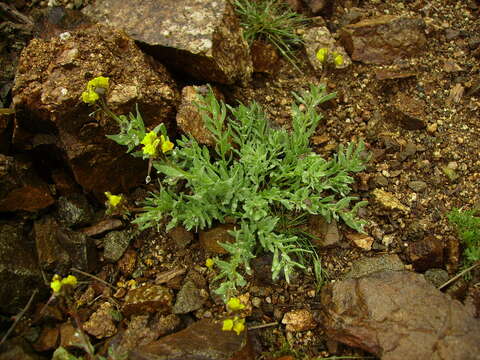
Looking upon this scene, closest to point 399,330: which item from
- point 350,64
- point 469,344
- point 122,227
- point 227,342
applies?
point 469,344

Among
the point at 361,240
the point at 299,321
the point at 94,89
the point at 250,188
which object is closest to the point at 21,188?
the point at 94,89

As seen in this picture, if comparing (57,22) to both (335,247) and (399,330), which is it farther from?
(399,330)

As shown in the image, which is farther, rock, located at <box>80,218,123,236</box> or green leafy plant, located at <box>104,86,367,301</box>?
rock, located at <box>80,218,123,236</box>

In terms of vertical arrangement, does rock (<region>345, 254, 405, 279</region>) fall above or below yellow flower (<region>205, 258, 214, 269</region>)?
below

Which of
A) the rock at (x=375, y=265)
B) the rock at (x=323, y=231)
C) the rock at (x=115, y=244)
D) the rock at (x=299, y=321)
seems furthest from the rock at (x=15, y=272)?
the rock at (x=375, y=265)

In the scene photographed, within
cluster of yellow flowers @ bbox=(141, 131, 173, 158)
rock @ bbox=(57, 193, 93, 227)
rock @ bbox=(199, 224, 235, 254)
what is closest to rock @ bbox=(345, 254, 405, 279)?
rock @ bbox=(199, 224, 235, 254)

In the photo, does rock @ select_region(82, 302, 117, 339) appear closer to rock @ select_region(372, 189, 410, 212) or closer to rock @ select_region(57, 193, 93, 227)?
rock @ select_region(57, 193, 93, 227)
